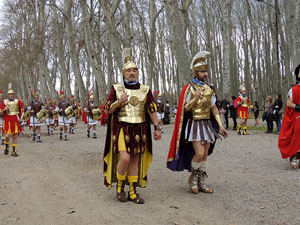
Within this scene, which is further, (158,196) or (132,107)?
(158,196)

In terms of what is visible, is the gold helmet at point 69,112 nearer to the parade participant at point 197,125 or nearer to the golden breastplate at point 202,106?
the parade participant at point 197,125

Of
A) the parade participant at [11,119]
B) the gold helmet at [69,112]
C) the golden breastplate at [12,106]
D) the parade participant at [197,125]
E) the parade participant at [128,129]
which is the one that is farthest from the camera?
the gold helmet at [69,112]

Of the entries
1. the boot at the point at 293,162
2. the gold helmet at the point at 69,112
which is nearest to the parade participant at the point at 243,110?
the boot at the point at 293,162

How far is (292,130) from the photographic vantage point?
23.2ft

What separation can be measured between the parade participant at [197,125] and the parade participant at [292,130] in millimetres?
2434

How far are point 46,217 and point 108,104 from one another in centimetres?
173

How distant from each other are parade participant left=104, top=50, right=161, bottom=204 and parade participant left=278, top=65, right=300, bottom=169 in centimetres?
347

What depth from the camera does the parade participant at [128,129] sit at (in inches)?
188

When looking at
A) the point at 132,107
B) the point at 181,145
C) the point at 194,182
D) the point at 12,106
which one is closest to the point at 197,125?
the point at 181,145

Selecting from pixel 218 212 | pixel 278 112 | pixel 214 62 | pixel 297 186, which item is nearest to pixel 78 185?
pixel 218 212

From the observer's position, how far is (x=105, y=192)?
5.48 metres

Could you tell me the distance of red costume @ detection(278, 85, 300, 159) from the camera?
6.94 m

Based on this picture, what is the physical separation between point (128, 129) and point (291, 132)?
401 cm

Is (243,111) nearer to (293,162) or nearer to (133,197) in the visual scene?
(293,162)
